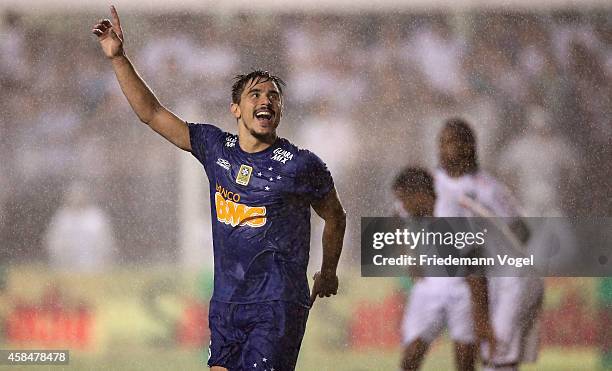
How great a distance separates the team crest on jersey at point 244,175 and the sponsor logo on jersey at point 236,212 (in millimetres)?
52

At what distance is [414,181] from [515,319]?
0.78 m

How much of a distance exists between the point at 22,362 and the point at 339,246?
1.62m

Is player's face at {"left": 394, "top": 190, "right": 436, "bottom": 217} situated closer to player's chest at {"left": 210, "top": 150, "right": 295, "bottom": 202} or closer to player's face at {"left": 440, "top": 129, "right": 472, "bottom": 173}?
player's face at {"left": 440, "top": 129, "right": 472, "bottom": 173}

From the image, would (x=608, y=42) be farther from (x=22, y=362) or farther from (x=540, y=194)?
(x=22, y=362)

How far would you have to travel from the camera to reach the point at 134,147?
5055 millimetres

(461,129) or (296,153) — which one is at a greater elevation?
(461,129)

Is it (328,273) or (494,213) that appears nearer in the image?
(328,273)

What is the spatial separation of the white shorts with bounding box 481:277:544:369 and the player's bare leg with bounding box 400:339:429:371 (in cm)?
27

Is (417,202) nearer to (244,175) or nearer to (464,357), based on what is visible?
(464,357)

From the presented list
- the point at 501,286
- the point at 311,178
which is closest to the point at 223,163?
the point at 311,178

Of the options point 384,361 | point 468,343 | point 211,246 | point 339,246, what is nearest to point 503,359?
point 468,343

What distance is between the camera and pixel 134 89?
14.0 ft

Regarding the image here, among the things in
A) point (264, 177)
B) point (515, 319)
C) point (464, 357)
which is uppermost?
point (264, 177)

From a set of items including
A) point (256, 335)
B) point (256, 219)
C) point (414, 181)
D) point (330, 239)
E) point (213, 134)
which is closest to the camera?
point (256, 335)
